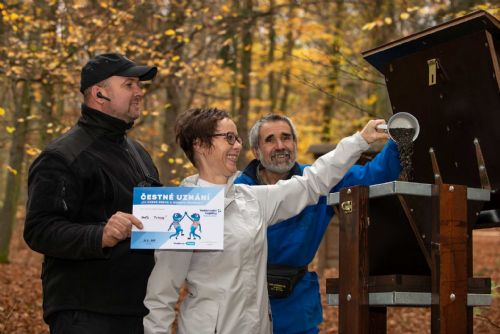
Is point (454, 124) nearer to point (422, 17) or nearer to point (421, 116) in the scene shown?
point (421, 116)

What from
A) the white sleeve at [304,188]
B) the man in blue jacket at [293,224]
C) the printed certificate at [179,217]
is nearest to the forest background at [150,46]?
the man in blue jacket at [293,224]

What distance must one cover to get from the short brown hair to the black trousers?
105cm

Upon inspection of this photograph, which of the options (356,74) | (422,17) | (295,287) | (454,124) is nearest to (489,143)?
(454,124)

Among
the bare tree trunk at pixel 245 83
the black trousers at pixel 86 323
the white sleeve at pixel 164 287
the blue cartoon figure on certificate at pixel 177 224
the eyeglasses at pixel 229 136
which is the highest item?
the bare tree trunk at pixel 245 83

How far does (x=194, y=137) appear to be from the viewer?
166 inches

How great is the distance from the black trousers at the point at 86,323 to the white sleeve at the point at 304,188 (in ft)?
3.29

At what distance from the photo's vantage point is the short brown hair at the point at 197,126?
416cm

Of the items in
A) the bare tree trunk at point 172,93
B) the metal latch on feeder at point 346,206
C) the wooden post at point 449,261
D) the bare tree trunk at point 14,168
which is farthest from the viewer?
the bare tree trunk at point 14,168

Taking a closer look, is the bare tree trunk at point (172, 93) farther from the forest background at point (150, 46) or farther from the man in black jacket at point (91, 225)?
the man in black jacket at point (91, 225)

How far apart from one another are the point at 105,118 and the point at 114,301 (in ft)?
3.41

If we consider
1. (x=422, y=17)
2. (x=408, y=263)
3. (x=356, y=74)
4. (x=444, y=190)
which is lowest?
(x=408, y=263)

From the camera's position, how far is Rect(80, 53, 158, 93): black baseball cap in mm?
4219

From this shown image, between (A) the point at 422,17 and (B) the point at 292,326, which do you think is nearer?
(B) the point at 292,326

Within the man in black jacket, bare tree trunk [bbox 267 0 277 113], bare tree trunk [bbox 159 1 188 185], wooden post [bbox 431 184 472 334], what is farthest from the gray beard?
bare tree trunk [bbox 267 0 277 113]
